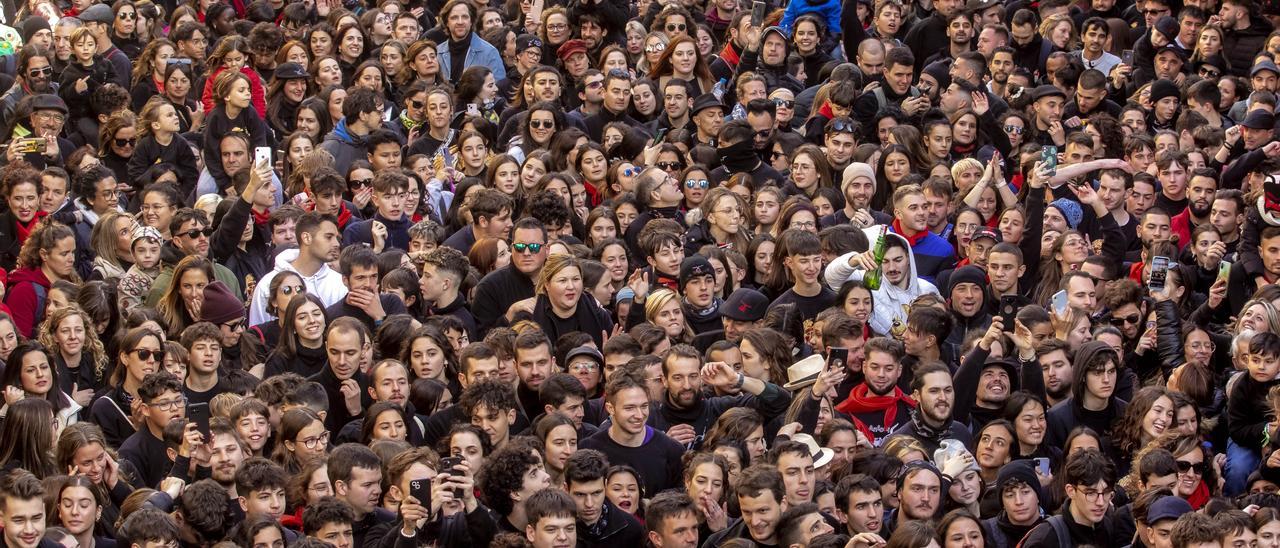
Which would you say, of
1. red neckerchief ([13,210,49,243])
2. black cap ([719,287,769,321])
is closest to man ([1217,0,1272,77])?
black cap ([719,287,769,321])

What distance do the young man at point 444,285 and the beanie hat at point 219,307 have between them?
1.09 m

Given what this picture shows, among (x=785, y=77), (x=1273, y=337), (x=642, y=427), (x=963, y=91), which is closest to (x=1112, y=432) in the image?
(x=1273, y=337)

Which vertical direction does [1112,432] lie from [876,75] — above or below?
above

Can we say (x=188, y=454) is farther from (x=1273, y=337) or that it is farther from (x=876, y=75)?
(x=876, y=75)

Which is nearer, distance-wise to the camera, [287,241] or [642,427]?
[642,427]

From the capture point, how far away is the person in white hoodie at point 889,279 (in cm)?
1348

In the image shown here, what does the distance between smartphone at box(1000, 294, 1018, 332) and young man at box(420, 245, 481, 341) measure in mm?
3045

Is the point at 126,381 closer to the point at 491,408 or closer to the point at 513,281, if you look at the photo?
the point at 491,408

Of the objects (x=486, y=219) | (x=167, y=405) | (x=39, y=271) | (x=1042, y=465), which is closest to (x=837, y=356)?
(x=1042, y=465)

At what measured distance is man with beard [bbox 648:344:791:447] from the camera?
12062 millimetres

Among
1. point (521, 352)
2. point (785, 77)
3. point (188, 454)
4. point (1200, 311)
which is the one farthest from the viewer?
point (785, 77)

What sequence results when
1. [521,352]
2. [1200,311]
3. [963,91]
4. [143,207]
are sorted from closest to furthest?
1. [521,352]
2. [1200,311]
3. [143,207]
4. [963,91]

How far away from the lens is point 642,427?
11586mm

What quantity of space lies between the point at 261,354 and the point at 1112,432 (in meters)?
4.63
